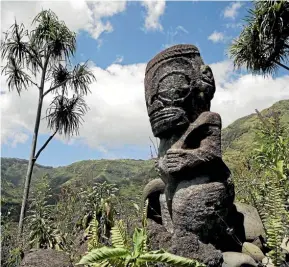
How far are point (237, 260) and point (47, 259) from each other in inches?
71.0

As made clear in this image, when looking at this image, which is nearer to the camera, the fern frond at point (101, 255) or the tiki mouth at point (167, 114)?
the fern frond at point (101, 255)

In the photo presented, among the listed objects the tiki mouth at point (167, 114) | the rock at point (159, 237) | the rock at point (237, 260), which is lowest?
the rock at point (237, 260)

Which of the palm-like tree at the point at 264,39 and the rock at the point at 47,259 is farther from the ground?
the palm-like tree at the point at 264,39

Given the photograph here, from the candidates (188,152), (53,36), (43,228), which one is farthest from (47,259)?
(53,36)

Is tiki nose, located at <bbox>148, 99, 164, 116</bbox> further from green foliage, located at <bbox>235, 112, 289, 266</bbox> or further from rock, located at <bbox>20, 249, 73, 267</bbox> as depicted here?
rock, located at <bbox>20, 249, 73, 267</bbox>

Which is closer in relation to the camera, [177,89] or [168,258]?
[168,258]

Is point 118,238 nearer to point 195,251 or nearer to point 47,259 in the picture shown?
point 195,251

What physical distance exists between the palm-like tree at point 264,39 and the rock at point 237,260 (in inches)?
→ 295

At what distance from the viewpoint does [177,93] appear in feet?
14.0

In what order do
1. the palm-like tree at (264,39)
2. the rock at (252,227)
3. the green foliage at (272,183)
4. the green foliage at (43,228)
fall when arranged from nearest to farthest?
the green foliage at (272,183) → the rock at (252,227) → the green foliage at (43,228) → the palm-like tree at (264,39)

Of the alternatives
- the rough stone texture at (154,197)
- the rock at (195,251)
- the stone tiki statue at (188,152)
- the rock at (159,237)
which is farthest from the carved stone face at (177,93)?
the rock at (195,251)

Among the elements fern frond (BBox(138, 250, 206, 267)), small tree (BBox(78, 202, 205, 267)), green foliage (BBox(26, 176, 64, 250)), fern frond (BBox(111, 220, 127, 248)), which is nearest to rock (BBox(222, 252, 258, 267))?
fern frond (BBox(111, 220, 127, 248))

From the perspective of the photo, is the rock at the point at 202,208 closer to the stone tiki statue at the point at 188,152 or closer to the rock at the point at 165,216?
the stone tiki statue at the point at 188,152

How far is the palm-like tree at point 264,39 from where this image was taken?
399 inches
